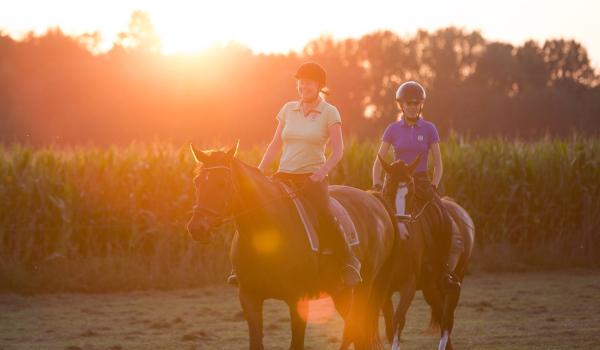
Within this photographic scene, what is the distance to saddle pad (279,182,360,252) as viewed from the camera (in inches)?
315

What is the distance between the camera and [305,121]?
8.24 m

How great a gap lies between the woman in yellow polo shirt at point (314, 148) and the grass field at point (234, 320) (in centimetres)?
313

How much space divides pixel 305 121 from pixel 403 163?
5.34ft

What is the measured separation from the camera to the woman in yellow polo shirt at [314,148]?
26.9 feet

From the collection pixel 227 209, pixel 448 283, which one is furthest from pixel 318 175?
pixel 448 283

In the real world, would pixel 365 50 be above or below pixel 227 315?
above

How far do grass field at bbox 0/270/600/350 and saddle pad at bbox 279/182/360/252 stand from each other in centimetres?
272

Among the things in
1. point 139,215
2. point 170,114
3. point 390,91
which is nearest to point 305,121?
point 139,215

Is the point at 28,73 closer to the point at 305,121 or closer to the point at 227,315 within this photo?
the point at 227,315

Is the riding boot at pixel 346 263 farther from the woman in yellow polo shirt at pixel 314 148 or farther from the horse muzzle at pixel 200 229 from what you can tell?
the horse muzzle at pixel 200 229

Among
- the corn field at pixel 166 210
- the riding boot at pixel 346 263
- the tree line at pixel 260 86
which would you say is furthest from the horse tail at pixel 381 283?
the tree line at pixel 260 86

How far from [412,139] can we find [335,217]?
214 cm

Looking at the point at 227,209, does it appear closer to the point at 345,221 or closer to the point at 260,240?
the point at 260,240

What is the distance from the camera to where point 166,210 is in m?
18.3
